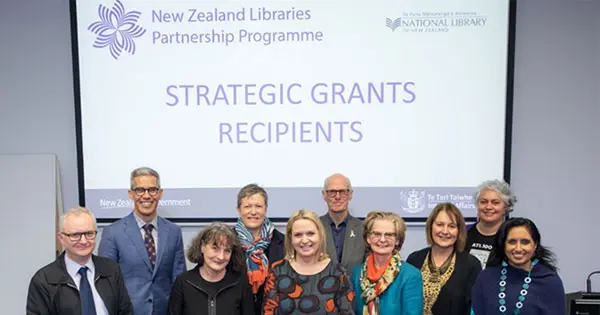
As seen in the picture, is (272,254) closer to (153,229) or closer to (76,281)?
(153,229)

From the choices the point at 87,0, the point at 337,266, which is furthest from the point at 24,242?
the point at 337,266

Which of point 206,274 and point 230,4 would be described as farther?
point 230,4

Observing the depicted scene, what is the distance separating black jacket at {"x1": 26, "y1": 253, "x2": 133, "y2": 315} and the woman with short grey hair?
1847 mm

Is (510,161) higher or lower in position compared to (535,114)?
lower

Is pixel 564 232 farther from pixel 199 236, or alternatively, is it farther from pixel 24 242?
pixel 24 242

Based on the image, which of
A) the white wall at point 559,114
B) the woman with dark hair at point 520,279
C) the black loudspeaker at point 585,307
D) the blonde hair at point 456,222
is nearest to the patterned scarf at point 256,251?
the blonde hair at point 456,222

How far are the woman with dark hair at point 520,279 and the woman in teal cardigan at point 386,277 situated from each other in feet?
1.00

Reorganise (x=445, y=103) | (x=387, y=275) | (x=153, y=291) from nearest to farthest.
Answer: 1. (x=387, y=275)
2. (x=153, y=291)
3. (x=445, y=103)

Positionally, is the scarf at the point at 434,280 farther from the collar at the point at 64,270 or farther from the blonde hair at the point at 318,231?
the collar at the point at 64,270

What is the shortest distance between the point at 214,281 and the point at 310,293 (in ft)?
1.55

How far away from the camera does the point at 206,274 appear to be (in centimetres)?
230

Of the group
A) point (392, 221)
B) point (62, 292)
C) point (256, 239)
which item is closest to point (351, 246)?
point (392, 221)

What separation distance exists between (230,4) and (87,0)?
1131mm

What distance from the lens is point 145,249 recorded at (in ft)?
8.47
